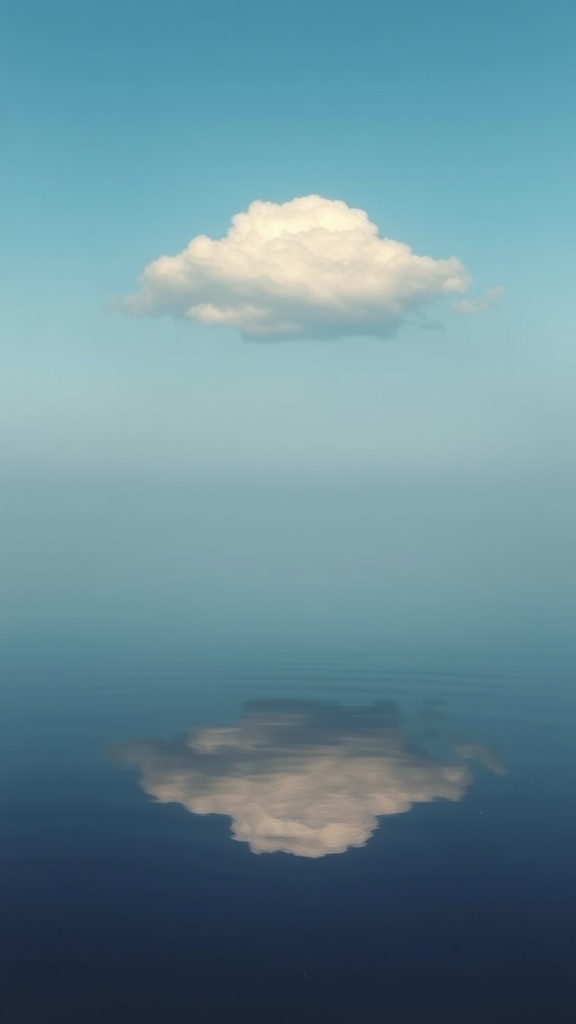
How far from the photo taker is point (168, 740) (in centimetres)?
4338

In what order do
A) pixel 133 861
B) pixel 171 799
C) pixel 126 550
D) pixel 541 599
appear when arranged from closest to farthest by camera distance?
pixel 133 861, pixel 171 799, pixel 541 599, pixel 126 550

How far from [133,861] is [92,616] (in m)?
62.2

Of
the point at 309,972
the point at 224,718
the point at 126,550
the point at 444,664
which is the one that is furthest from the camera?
the point at 126,550

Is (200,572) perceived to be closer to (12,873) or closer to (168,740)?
(168,740)

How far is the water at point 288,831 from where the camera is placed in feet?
70.3

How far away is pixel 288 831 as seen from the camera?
3117 cm

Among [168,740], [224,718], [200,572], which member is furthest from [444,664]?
[200,572]

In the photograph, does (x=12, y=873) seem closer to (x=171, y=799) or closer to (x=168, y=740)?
(x=171, y=799)

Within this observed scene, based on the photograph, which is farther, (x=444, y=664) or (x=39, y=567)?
Result: (x=39, y=567)

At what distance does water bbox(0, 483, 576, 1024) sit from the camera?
21438 mm

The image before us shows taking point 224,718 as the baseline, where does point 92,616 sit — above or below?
above

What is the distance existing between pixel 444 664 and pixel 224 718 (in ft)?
76.4

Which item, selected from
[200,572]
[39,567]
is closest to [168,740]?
[200,572]

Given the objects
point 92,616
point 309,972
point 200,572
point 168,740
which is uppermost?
point 200,572
